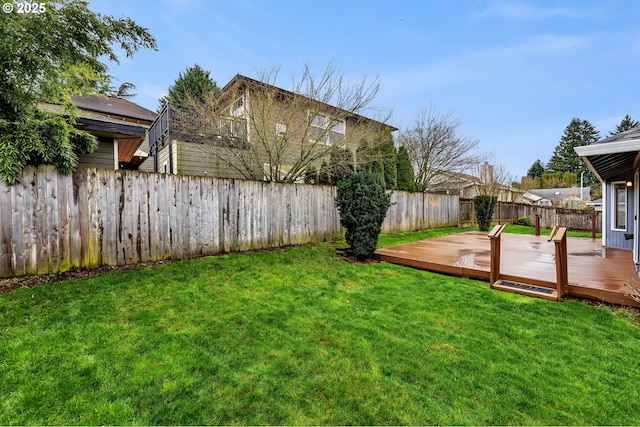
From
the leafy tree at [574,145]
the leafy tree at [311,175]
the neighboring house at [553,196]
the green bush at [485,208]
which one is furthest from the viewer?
the leafy tree at [574,145]

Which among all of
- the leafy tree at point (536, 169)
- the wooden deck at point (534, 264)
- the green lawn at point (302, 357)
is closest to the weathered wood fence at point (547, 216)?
the wooden deck at point (534, 264)

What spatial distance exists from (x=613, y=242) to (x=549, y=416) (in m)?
9.51

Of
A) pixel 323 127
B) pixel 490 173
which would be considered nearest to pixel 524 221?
pixel 490 173

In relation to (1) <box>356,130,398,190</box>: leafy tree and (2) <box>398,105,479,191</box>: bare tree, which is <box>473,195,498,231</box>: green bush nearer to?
(2) <box>398,105,479,191</box>: bare tree

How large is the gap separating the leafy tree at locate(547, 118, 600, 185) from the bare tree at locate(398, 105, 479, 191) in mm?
41019

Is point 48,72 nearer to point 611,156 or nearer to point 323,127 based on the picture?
point 323,127

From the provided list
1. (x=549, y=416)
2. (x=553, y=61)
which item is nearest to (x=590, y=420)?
(x=549, y=416)

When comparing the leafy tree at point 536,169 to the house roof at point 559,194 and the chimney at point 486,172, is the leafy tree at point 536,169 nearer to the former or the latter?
the house roof at point 559,194

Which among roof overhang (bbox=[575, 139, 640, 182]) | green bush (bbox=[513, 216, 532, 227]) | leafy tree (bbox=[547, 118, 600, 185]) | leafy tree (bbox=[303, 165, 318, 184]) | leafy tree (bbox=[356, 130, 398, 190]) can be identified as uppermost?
leafy tree (bbox=[547, 118, 600, 185])

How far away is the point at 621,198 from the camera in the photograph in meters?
8.06

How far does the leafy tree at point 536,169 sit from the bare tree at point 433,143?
42.4 meters

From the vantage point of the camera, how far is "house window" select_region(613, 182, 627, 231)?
7.94m

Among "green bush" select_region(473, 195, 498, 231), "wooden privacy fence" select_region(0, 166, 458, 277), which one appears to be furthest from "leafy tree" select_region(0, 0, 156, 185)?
"green bush" select_region(473, 195, 498, 231)

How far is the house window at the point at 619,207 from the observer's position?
26.0 feet
